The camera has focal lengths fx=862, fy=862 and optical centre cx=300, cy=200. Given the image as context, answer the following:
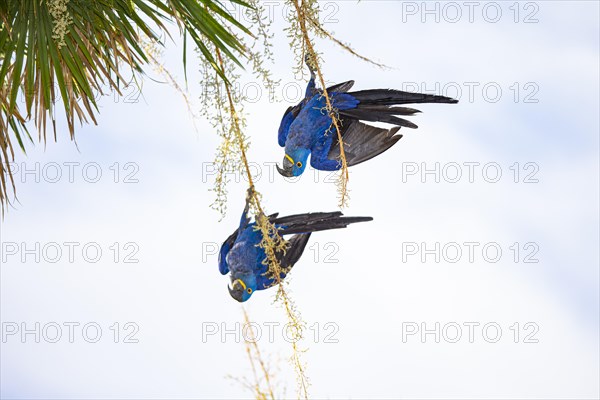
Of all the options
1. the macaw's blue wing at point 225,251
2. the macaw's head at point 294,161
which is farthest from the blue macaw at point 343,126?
the macaw's blue wing at point 225,251

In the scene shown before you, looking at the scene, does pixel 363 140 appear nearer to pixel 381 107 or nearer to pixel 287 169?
pixel 381 107

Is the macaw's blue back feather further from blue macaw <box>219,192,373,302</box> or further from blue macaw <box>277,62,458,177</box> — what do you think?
blue macaw <box>277,62,458,177</box>

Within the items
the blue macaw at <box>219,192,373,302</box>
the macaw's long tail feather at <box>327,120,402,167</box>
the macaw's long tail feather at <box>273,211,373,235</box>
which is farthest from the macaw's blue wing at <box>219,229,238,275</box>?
the macaw's long tail feather at <box>327,120,402,167</box>

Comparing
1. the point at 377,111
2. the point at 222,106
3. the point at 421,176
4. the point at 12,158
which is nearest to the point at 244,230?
the point at 222,106

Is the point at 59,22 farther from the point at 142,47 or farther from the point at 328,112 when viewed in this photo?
the point at 328,112

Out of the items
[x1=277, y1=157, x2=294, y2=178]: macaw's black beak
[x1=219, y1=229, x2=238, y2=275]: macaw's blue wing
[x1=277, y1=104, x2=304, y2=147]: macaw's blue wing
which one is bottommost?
[x1=219, y1=229, x2=238, y2=275]: macaw's blue wing

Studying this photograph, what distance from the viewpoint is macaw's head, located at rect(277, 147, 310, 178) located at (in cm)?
231

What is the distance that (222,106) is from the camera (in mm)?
2270

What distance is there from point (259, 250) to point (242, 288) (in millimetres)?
115

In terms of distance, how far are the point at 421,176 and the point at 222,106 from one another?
811mm

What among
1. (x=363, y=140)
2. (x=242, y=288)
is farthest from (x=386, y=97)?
(x=242, y=288)

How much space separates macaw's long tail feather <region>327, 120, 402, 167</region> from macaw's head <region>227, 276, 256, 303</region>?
42 cm

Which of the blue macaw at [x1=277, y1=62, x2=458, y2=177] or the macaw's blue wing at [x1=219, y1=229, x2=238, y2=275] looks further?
the macaw's blue wing at [x1=219, y1=229, x2=238, y2=275]

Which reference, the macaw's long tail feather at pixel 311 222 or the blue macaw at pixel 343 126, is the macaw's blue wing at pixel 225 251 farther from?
the blue macaw at pixel 343 126
